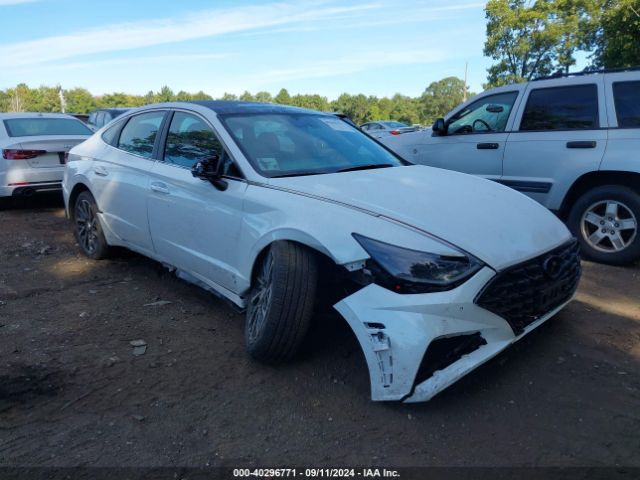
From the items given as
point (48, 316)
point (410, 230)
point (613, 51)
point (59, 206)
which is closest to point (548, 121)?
point (410, 230)

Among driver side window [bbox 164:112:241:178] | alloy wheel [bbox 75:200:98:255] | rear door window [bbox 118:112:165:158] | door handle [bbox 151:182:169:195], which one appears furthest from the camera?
alloy wheel [bbox 75:200:98:255]

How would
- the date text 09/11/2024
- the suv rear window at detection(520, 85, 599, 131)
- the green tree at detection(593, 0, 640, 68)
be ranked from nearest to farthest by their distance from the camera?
the date text 09/11/2024 < the suv rear window at detection(520, 85, 599, 131) < the green tree at detection(593, 0, 640, 68)

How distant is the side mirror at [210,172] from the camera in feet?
11.2

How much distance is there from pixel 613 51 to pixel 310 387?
64.8 feet

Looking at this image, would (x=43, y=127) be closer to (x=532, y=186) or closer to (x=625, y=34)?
(x=532, y=186)

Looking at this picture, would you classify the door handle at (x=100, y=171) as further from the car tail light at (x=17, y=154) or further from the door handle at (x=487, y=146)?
the door handle at (x=487, y=146)

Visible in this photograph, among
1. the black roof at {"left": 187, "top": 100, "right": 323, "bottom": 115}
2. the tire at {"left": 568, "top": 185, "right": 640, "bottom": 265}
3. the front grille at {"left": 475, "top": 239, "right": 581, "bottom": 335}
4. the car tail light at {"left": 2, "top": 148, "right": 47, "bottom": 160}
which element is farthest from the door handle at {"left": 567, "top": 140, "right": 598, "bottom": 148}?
the car tail light at {"left": 2, "top": 148, "right": 47, "bottom": 160}

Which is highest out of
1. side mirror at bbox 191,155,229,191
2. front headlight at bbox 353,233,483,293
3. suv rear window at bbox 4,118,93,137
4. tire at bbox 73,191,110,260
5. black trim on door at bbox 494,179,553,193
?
suv rear window at bbox 4,118,93,137

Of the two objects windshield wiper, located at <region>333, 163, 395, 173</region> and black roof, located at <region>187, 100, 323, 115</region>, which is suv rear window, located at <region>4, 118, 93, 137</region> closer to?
black roof, located at <region>187, 100, 323, 115</region>

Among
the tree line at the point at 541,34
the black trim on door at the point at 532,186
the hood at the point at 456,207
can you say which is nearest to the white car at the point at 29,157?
the hood at the point at 456,207

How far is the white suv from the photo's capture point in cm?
488

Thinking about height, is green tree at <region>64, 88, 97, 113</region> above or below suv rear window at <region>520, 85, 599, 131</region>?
above

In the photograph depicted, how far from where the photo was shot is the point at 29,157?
7285 mm

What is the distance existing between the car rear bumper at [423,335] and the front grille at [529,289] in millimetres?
39
